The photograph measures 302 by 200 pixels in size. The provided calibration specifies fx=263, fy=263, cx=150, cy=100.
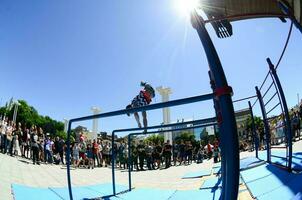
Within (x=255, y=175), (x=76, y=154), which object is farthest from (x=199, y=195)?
(x=76, y=154)

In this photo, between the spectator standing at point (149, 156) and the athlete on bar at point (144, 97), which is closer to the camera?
the athlete on bar at point (144, 97)

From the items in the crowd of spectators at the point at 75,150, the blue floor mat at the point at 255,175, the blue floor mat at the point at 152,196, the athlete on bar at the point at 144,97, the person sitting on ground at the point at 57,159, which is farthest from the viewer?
the person sitting on ground at the point at 57,159

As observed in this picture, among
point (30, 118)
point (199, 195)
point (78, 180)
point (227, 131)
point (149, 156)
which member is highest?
point (30, 118)

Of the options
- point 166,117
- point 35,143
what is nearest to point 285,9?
point 35,143

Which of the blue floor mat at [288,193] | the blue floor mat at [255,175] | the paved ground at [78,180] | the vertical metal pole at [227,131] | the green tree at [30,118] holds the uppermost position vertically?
the green tree at [30,118]

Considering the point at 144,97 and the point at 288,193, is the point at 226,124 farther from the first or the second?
the point at 144,97

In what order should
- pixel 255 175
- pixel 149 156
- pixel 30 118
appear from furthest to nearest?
1. pixel 30 118
2. pixel 149 156
3. pixel 255 175

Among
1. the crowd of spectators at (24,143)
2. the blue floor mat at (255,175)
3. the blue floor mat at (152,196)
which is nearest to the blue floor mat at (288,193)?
the blue floor mat at (255,175)

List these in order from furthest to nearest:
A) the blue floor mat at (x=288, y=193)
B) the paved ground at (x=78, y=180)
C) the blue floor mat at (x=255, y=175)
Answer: the paved ground at (x=78, y=180)
the blue floor mat at (x=255, y=175)
the blue floor mat at (x=288, y=193)

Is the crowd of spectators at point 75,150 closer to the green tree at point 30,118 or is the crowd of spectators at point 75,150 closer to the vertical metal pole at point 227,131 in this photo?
the vertical metal pole at point 227,131

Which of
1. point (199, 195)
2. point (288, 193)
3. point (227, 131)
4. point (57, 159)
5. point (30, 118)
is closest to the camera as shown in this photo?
point (227, 131)

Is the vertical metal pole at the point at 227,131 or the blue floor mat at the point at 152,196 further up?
the vertical metal pole at the point at 227,131

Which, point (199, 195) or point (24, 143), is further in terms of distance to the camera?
point (24, 143)

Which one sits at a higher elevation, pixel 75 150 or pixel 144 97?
pixel 144 97
